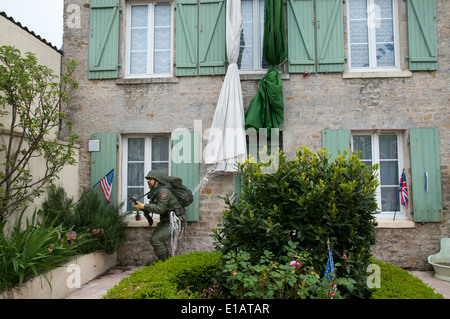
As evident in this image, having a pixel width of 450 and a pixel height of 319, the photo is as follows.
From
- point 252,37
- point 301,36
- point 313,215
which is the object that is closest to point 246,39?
point 252,37

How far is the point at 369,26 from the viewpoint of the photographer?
6.70 m

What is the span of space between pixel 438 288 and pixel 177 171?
4.66m

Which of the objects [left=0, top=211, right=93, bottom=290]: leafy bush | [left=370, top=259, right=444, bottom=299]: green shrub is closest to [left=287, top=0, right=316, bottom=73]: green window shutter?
[left=370, top=259, right=444, bottom=299]: green shrub

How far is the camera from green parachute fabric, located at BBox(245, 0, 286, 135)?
20.1 ft

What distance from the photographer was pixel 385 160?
649 cm

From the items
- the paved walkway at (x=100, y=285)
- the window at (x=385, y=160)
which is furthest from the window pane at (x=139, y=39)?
the window at (x=385, y=160)

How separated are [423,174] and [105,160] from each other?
5.99 m

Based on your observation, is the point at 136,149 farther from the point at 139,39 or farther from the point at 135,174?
the point at 139,39

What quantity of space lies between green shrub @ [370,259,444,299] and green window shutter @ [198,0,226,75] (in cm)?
468

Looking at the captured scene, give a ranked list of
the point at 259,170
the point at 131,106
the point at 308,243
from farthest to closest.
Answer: the point at 131,106, the point at 259,170, the point at 308,243

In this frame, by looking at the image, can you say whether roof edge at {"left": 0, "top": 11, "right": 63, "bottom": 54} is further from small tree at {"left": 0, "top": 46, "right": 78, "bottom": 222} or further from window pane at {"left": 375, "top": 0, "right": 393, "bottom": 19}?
window pane at {"left": 375, "top": 0, "right": 393, "bottom": 19}

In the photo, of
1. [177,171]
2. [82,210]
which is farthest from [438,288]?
[82,210]

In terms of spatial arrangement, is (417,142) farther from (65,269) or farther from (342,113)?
(65,269)

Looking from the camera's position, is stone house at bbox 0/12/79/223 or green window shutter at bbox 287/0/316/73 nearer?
stone house at bbox 0/12/79/223
